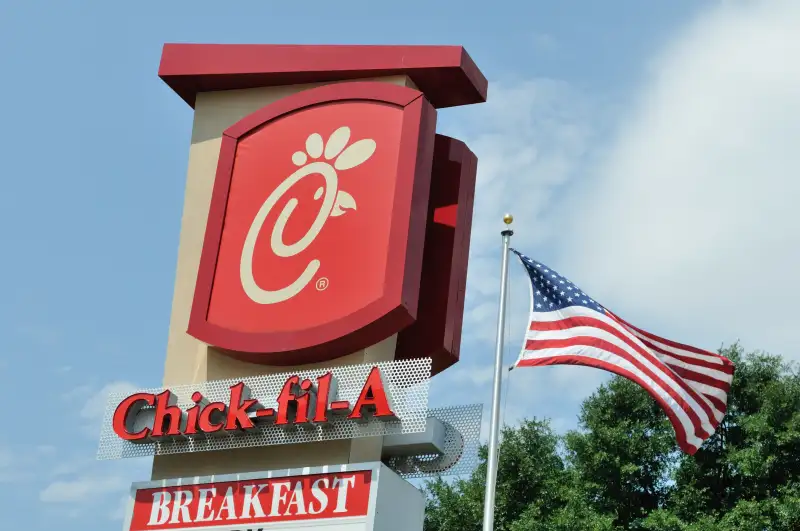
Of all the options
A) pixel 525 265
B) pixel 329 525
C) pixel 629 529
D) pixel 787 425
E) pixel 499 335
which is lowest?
pixel 329 525

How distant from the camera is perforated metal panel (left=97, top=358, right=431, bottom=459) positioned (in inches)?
647

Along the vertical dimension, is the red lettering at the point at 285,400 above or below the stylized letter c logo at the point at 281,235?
below

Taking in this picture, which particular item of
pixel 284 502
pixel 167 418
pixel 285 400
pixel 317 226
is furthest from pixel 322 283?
pixel 284 502

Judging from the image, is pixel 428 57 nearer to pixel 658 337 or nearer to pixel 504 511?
pixel 658 337

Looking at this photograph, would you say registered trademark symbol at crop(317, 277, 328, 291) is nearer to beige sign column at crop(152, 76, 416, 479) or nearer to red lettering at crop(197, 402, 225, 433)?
beige sign column at crop(152, 76, 416, 479)

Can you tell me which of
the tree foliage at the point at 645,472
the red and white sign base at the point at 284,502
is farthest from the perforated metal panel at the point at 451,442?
the tree foliage at the point at 645,472

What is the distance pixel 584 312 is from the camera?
15.7m

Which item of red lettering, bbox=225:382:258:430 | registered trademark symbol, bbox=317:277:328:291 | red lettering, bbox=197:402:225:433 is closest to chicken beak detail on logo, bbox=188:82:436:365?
registered trademark symbol, bbox=317:277:328:291

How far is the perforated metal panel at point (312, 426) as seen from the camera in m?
16.4

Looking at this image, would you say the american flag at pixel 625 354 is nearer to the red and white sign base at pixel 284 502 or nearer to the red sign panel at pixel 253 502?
the red and white sign base at pixel 284 502

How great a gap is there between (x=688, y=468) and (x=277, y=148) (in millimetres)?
23465

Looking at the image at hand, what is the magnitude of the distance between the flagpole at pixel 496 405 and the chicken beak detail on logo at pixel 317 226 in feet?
5.77

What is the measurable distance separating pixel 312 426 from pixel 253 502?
4.69ft

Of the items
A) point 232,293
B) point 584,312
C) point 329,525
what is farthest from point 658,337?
point 232,293
